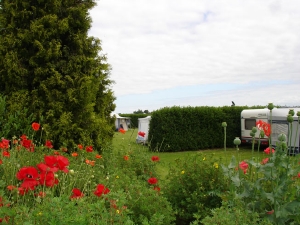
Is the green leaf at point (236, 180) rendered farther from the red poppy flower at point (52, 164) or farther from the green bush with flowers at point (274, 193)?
the red poppy flower at point (52, 164)

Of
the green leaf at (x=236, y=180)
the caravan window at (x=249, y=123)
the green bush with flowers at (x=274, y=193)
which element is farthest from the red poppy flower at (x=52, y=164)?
the caravan window at (x=249, y=123)

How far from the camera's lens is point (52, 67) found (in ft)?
20.3

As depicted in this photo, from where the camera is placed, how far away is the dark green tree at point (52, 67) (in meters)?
6.12

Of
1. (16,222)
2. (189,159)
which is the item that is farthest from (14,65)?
(16,222)

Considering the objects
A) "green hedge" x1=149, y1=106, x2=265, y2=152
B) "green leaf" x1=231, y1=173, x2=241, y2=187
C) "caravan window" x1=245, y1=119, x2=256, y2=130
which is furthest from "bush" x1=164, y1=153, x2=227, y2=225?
"caravan window" x1=245, y1=119, x2=256, y2=130

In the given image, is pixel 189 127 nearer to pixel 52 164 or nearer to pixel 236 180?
pixel 236 180

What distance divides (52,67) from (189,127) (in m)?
10.5

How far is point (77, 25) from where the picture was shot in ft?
21.7

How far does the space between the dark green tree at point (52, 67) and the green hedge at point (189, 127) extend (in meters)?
8.76

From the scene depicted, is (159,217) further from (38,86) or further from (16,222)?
(38,86)

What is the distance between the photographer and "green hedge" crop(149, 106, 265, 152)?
15477 millimetres

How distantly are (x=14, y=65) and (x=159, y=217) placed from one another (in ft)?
16.6

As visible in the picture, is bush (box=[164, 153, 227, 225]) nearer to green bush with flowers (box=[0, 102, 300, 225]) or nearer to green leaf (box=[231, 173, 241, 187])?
green bush with flowers (box=[0, 102, 300, 225])

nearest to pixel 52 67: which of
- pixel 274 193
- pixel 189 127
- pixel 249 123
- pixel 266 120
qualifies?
pixel 274 193
